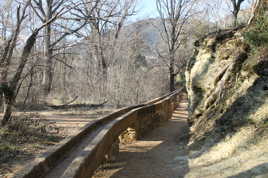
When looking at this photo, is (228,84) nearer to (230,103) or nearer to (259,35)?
(230,103)

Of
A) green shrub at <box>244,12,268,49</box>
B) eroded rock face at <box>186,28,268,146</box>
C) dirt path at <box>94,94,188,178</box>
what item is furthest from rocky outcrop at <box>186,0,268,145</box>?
dirt path at <box>94,94,188,178</box>

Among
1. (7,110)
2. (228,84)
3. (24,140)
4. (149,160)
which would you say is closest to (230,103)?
(228,84)

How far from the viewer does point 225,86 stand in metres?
8.12

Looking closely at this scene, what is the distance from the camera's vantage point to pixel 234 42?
9.10 meters

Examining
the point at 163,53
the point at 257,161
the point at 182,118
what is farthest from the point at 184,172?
the point at 163,53

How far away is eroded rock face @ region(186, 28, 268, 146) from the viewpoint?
6402 mm

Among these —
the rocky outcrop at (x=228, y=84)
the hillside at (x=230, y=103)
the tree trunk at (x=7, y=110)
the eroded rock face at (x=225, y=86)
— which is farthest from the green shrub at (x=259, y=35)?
the tree trunk at (x=7, y=110)

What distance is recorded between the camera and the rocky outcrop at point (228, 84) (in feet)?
20.8

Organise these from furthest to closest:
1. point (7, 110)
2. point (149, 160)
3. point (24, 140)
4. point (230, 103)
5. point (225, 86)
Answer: point (7, 110), point (225, 86), point (24, 140), point (230, 103), point (149, 160)

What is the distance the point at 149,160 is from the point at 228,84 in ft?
10.6

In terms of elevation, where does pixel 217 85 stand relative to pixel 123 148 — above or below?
above

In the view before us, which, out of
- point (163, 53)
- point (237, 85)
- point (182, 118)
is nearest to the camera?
point (237, 85)

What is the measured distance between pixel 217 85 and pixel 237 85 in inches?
43.6

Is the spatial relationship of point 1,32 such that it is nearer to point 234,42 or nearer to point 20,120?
point 20,120
